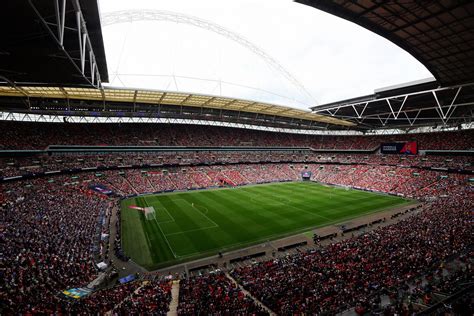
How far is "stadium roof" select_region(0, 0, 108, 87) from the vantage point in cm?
1188

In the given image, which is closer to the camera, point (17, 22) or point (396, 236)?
point (17, 22)

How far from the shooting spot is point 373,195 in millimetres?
45688

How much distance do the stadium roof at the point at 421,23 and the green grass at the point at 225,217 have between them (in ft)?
67.2

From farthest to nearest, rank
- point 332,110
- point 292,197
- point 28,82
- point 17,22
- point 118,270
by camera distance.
A: point 332,110 < point 292,197 < point 28,82 < point 118,270 < point 17,22

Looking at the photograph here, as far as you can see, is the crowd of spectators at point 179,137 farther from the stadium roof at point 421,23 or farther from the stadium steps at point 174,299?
the stadium roof at point 421,23

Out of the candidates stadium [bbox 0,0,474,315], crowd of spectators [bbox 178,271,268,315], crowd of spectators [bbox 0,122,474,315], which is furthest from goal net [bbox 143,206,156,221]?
crowd of spectators [bbox 178,271,268,315]

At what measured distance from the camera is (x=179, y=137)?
6231 centimetres

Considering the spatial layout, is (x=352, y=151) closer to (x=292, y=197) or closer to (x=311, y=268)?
(x=292, y=197)

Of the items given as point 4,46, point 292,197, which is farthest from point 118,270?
point 292,197

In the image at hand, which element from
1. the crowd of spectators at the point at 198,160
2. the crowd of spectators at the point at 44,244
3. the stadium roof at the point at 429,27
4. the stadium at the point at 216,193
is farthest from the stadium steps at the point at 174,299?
the crowd of spectators at the point at 198,160

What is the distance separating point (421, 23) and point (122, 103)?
46.3m

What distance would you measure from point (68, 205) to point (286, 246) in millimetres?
25662

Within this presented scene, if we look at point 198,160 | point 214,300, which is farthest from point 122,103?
point 214,300

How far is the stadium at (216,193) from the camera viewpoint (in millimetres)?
Result: 13375
